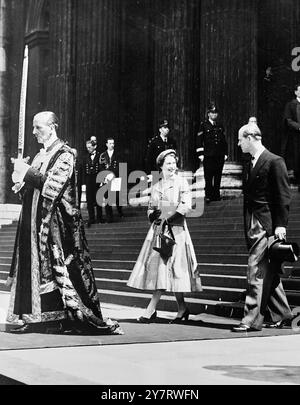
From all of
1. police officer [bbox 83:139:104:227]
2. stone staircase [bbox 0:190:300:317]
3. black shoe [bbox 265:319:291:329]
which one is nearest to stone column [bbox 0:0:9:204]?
stone staircase [bbox 0:190:300:317]

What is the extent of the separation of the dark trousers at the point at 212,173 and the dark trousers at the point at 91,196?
2673 mm

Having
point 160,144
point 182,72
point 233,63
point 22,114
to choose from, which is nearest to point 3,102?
point 22,114

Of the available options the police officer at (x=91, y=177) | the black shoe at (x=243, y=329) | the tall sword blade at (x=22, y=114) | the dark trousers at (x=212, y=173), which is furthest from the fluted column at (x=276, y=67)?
the black shoe at (x=243, y=329)

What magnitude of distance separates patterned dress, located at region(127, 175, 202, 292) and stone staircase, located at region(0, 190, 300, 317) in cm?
87

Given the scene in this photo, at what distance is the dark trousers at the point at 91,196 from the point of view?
15930 millimetres

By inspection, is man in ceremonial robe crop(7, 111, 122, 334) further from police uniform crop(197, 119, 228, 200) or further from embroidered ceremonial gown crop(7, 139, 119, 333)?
police uniform crop(197, 119, 228, 200)

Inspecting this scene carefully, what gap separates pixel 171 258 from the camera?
8133 mm

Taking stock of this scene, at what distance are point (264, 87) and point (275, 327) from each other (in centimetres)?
1040

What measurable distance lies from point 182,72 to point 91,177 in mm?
3069

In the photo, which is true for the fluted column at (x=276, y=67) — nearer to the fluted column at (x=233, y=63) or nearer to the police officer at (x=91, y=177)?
the fluted column at (x=233, y=63)

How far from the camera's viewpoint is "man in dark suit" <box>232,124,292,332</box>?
23.8 feet
